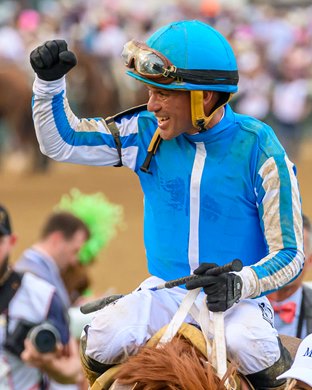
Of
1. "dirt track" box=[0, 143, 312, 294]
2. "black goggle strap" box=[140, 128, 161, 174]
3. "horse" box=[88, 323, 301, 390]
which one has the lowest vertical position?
"dirt track" box=[0, 143, 312, 294]

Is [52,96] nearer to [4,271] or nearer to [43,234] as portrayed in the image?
[4,271]

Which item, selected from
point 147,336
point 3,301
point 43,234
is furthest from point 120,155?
point 43,234

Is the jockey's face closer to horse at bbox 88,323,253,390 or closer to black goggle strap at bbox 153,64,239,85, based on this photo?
black goggle strap at bbox 153,64,239,85

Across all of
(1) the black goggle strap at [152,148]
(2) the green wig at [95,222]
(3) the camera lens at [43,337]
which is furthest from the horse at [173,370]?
(2) the green wig at [95,222]

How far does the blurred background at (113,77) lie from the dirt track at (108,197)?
2 centimetres

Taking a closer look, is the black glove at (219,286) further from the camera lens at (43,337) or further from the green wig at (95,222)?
the green wig at (95,222)

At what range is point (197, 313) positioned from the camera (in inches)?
149

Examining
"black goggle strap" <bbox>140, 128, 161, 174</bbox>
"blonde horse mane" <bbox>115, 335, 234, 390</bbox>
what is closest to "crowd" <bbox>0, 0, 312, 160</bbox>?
"black goggle strap" <bbox>140, 128, 161, 174</bbox>

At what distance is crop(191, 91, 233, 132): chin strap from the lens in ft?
12.5

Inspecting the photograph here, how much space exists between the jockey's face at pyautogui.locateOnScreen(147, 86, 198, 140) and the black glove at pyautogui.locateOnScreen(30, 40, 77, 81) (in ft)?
0.98

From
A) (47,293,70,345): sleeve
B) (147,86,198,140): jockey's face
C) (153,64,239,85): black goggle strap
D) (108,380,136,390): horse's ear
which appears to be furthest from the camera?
(47,293,70,345): sleeve

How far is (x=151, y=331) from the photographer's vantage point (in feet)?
12.4

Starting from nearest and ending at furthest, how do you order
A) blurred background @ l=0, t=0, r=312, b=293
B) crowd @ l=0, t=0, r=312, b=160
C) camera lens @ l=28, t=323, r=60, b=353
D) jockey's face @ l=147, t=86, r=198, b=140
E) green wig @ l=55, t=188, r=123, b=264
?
jockey's face @ l=147, t=86, r=198, b=140, camera lens @ l=28, t=323, r=60, b=353, green wig @ l=55, t=188, r=123, b=264, blurred background @ l=0, t=0, r=312, b=293, crowd @ l=0, t=0, r=312, b=160

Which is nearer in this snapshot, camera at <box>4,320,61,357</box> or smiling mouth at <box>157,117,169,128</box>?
smiling mouth at <box>157,117,169,128</box>
